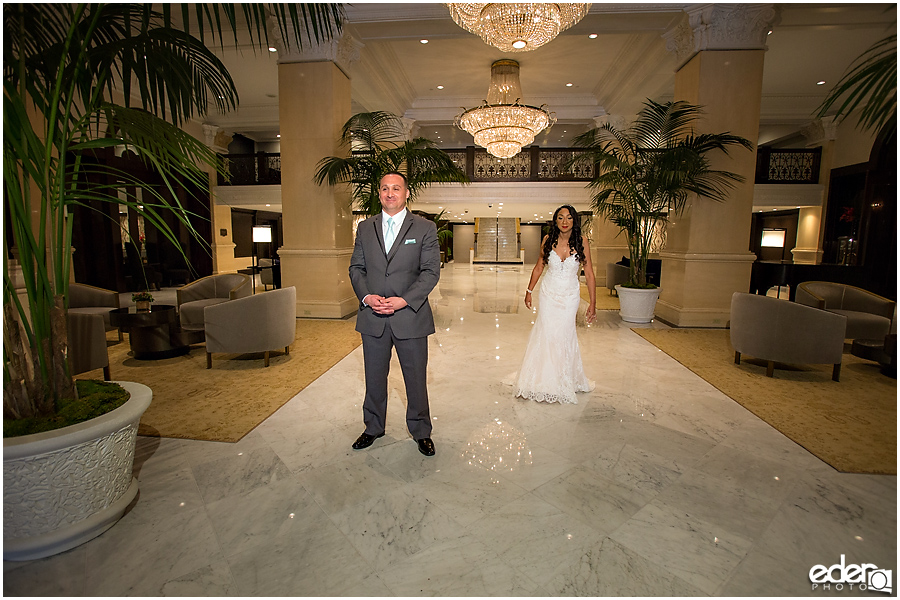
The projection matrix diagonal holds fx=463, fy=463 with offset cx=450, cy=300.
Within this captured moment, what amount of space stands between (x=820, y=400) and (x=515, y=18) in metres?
5.37

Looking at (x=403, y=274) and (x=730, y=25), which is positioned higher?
(x=730, y=25)

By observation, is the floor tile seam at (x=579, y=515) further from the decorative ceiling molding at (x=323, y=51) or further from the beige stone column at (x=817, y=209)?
the beige stone column at (x=817, y=209)

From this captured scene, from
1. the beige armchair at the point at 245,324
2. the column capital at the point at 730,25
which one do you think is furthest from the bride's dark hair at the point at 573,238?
the column capital at the point at 730,25

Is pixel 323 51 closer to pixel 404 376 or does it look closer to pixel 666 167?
pixel 666 167

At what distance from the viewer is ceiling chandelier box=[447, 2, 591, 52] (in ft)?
18.8

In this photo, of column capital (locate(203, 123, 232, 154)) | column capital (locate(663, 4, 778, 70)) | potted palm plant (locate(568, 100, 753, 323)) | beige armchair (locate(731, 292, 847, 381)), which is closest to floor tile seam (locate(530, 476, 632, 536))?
beige armchair (locate(731, 292, 847, 381))

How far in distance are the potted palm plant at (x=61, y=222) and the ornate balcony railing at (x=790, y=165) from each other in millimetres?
15509

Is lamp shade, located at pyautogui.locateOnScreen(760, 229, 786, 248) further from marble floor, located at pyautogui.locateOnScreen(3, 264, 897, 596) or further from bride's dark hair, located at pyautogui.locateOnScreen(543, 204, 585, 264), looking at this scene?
bride's dark hair, located at pyautogui.locateOnScreen(543, 204, 585, 264)

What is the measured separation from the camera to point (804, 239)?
1462 cm

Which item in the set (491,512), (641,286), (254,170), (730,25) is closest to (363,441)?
(491,512)

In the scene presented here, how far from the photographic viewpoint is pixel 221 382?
429 cm

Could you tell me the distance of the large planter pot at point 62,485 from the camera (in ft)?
6.18

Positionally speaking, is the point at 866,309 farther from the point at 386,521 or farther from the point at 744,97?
the point at 386,521

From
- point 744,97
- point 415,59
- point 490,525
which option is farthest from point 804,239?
point 490,525
